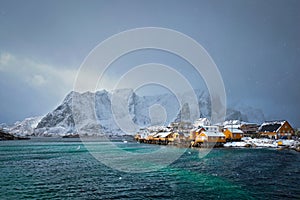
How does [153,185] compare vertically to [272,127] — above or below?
below

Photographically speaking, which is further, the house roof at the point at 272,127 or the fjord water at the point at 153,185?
the house roof at the point at 272,127

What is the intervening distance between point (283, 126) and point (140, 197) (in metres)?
80.1

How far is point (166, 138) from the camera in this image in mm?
89312

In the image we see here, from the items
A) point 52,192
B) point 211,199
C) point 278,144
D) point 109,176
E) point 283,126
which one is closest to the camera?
point 211,199

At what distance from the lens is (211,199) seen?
1579 cm

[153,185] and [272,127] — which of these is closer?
[153,185]

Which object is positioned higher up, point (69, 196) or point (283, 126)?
point (283, 126)

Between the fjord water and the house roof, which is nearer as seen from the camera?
the fjord water

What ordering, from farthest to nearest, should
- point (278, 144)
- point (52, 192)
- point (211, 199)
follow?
point (278, 144) < point (52, 192) < point (211, 199)

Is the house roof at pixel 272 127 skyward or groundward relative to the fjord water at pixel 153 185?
skyward

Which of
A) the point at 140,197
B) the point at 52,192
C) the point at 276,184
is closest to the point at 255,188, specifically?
the point at 276,184

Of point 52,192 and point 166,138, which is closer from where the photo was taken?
point 52,192

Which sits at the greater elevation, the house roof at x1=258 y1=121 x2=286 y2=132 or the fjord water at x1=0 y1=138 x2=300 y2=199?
the house roof at x1=258 y1=121 x2=286 y2=132

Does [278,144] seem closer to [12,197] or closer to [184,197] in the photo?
[184,197]
